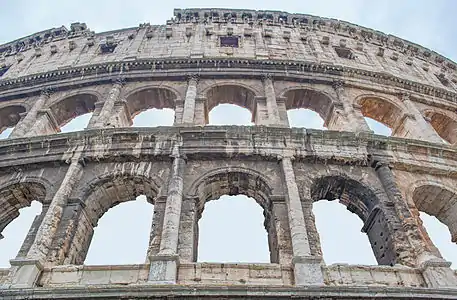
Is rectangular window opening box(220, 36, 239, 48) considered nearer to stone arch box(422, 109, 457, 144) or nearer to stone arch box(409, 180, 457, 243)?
stone arch box(422, 109, 457, 144)

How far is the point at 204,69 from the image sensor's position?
12586 mm

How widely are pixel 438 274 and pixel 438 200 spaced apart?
292 cm

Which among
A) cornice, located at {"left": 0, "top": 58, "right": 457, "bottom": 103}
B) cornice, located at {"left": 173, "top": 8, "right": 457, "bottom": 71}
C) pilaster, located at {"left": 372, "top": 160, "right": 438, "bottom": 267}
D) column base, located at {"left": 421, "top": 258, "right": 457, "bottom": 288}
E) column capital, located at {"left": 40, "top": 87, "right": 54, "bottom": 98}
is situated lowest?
column base, located at {"left": 421, "top": 258, "right": 457, "bottom": 288}

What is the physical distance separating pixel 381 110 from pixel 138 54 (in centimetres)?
828

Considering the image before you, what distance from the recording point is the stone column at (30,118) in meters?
10.6

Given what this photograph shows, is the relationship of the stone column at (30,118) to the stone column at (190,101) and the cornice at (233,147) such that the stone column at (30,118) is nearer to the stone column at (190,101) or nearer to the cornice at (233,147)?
the cornice at (233,147)

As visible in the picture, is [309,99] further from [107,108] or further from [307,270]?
[307,270]

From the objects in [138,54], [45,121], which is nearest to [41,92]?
[45,121]

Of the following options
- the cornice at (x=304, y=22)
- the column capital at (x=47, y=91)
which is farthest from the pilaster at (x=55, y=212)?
the cornice at (x=304, y=22)

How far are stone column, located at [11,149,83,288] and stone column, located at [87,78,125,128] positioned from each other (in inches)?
68.0

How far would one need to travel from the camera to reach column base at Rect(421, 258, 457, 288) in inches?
256

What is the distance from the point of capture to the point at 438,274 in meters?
6.66

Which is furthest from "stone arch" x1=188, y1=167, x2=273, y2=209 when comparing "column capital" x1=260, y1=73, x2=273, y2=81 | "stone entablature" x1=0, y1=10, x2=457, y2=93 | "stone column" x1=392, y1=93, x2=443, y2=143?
"stone entablature" x1=0, y1=10, x2=457, y2=93

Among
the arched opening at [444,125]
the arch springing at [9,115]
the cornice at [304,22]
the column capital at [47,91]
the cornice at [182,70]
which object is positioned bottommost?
the arched opening at [444,125]
